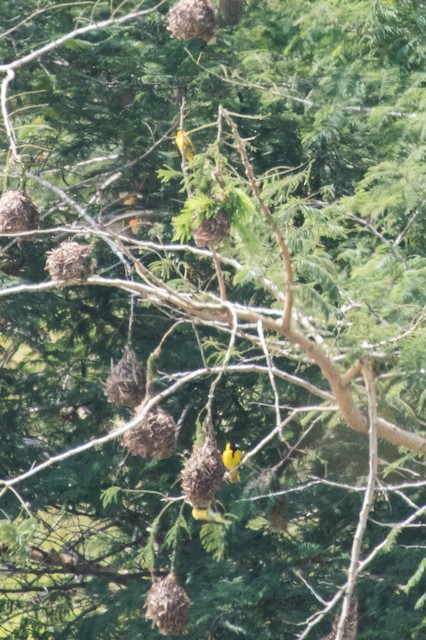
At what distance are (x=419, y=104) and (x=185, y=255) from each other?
2199 millimetres

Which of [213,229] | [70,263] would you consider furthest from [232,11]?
[213,229]

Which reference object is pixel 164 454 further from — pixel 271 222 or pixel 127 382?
pixel 271 222

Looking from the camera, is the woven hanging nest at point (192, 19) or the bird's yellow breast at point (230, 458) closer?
the woven hanging nest at point (192, 19)

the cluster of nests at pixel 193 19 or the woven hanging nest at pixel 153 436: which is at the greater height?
the cluster of nests at pixel 193 19

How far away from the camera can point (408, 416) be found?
614 cm

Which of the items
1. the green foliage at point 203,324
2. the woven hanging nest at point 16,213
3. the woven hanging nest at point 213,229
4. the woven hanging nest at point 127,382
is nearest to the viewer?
the woven hanging nest at point 213,229

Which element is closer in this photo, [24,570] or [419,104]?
[419,104]

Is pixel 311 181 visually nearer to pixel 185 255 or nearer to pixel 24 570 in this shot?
pixel 185 255

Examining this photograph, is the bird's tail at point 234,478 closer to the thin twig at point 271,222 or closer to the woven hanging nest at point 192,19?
the woven hanging nest at point 192,19

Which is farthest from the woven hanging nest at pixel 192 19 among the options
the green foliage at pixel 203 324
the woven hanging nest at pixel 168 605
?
the woven hanging nest at pixel 168 605

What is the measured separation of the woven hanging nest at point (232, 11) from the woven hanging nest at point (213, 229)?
20.3 feet

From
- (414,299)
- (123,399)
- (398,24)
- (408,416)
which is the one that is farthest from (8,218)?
(398,24)

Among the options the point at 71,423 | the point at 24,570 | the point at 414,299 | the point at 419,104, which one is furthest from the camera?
the point at 71,423

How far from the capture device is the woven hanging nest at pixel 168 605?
19.4ft
